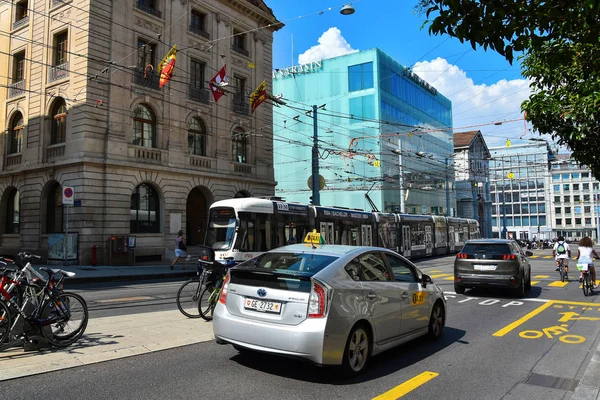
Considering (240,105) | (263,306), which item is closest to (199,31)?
(240,105)

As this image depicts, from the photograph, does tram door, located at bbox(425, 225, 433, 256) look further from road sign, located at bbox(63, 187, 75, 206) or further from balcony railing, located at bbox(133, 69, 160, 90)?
road sign, located at bbox(63, 187, 75, 206)

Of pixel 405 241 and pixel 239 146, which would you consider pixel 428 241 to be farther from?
pixel 239 146

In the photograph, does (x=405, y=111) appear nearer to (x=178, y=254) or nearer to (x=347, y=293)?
(x=178, y=254)

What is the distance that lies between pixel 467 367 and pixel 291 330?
244 cm

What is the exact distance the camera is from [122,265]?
906 inches

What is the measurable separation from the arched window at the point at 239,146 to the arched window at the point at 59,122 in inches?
408

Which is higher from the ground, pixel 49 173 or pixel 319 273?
pixel 49 173

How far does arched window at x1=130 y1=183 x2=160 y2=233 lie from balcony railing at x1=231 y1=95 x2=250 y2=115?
858 cm

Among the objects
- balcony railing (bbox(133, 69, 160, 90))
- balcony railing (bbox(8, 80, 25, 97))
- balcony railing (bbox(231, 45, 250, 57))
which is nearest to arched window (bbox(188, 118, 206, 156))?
balcony railing (bbox(133, 69, 160, 90))

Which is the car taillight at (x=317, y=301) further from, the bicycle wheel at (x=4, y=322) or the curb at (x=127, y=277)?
the curb at (x=127, y=277)

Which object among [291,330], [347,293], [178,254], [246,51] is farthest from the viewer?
[246,51]

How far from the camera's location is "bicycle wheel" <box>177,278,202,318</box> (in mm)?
8406

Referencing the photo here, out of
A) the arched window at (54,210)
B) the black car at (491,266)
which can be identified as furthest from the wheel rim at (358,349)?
the arched window at (54,210)

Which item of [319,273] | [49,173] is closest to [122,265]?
[49,173]
